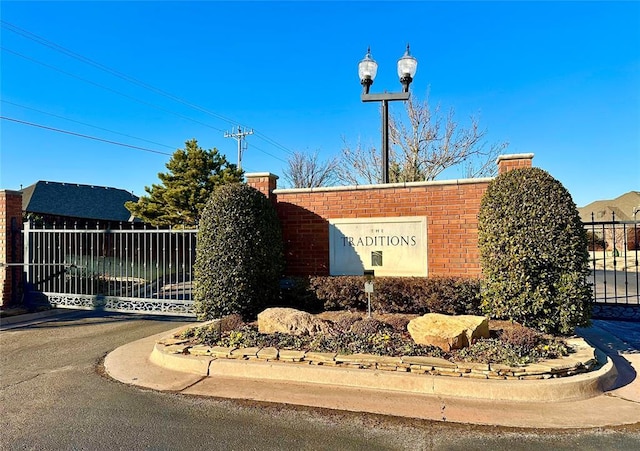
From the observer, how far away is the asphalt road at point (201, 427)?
10.9 feet

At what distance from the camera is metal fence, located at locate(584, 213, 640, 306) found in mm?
7887

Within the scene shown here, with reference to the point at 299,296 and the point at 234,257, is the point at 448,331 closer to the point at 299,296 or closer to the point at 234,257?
the point at 299,296

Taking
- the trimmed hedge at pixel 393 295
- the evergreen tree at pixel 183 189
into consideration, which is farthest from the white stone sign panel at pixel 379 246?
the evergreen tree at pixel 183 189

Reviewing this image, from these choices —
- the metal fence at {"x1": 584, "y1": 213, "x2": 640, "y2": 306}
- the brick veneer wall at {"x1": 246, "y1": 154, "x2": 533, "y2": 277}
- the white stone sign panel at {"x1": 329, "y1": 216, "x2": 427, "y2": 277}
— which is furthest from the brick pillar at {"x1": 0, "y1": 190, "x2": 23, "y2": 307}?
the metal fence at {"x1": 584, "y1": 213, "x2": 640, "y2": 306}

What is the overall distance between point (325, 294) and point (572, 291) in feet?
12.3

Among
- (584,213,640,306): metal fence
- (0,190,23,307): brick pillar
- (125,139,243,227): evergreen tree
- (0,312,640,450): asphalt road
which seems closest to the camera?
(0,312,640,450): asphalt road

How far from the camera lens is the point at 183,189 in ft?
62.0

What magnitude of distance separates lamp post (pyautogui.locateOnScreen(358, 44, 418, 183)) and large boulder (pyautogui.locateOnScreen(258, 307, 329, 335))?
3385mm

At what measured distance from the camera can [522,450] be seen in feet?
10.5

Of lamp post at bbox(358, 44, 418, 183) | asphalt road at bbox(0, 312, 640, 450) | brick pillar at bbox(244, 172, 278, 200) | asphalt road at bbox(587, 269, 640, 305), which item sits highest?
lamp post at bbox(358, 44, 418, 183)

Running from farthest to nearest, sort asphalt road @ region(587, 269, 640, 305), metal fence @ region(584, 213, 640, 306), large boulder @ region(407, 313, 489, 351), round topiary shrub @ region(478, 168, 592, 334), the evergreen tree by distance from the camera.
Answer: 1. the evergreen tree
2. asphalt road @ region(587, 269, 640, 305)
3. metal fence @ region(584, 213, 640, 306)
4. round topiary shrub @ region(478, 168, 592, 334)
5. large boulder @ region(407, 313, 489, 351)

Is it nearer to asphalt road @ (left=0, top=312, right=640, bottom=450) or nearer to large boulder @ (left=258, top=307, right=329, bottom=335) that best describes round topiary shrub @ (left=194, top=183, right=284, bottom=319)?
large boulder @ (left=258, top=307, right=329, bottom=335)

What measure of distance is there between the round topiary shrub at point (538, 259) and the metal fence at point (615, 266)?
49cm

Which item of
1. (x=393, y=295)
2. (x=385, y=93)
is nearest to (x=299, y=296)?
(x=393, y=295)
